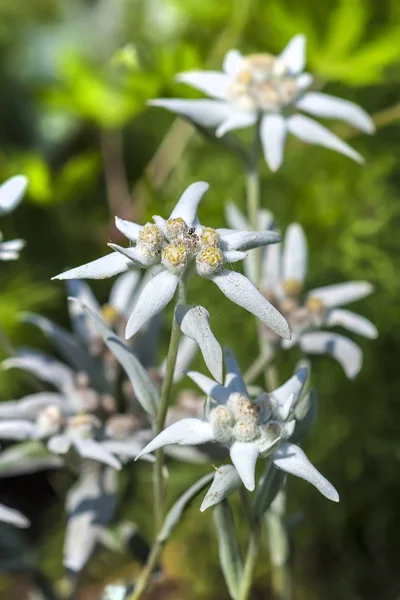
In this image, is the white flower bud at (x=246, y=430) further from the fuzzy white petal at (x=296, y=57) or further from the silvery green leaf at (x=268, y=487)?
the fuzzy white petal at (x=296, y=57)

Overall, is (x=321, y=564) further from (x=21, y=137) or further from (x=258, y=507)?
(x=21, y=137)

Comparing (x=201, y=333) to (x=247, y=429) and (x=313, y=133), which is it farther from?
(x=313, y=133)

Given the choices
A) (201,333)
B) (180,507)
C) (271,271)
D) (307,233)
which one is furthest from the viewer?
(307,233)

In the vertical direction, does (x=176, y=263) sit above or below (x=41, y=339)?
above

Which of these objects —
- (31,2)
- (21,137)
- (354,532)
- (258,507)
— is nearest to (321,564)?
(354,532)

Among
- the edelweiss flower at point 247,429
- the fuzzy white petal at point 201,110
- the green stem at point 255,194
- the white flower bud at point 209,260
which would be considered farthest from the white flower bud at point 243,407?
the fuzzy white petal at point 201,110

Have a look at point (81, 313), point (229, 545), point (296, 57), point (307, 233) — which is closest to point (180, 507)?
point (229, 545)
